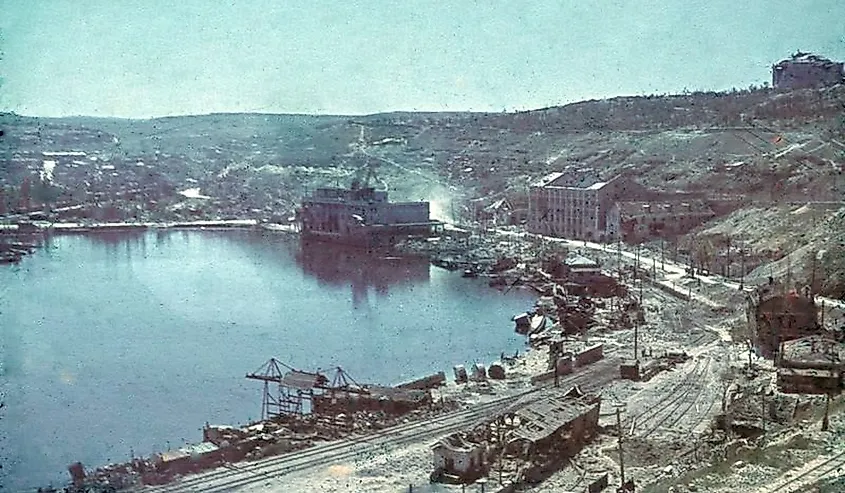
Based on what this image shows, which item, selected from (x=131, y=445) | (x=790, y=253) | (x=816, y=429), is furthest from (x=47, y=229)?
(x=816, y=429)

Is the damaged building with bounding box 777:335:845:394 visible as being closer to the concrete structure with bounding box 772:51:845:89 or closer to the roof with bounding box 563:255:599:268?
the concrete structure with bounding box 772:51:845:89

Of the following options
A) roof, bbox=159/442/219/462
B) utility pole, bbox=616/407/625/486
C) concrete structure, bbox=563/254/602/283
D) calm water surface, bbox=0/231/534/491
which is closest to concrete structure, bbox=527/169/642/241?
concrete structure, bbox=563/254/602/283

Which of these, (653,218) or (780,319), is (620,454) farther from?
(653,218)

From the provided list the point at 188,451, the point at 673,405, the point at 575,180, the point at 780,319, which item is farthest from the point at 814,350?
the point at 575,180

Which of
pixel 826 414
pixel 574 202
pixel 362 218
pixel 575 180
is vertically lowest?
pixel 826 414

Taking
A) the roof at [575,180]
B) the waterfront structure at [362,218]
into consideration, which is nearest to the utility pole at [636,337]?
the roof at [575,180]
